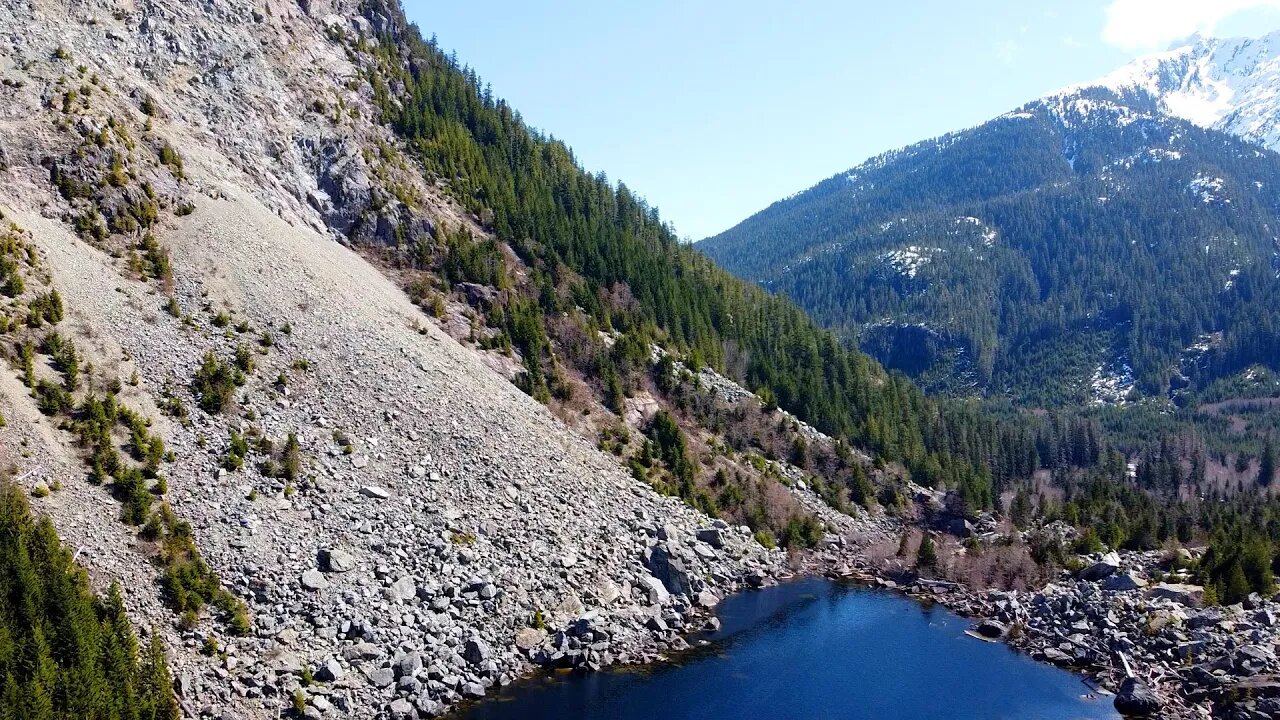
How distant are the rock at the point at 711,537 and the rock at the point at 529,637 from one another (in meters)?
23.0

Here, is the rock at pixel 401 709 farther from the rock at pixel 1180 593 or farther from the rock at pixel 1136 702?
the rock at pixel 1180 593

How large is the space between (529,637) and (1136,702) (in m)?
34.8

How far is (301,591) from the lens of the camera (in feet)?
154

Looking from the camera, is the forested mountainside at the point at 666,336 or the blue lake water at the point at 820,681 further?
the forested mountainside at the point at 666,336

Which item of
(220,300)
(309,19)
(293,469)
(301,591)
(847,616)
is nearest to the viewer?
(301,591)

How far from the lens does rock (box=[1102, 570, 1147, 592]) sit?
222ft

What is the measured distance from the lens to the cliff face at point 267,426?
44281 millimetres

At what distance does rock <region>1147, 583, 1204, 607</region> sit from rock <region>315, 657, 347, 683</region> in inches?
2212

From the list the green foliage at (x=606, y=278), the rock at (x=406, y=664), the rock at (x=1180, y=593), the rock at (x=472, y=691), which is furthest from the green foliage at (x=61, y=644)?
the rock at (x=1180, y=593)

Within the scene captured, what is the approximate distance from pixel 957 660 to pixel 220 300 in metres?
57.2

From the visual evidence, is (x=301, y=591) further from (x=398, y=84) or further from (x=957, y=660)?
(x=398, y=84)

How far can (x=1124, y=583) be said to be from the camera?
68250 millimetres

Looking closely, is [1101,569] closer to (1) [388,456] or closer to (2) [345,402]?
(1) [388,456]

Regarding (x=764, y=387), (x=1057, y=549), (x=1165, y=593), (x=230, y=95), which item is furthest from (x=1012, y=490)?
(x=230, y=95)
